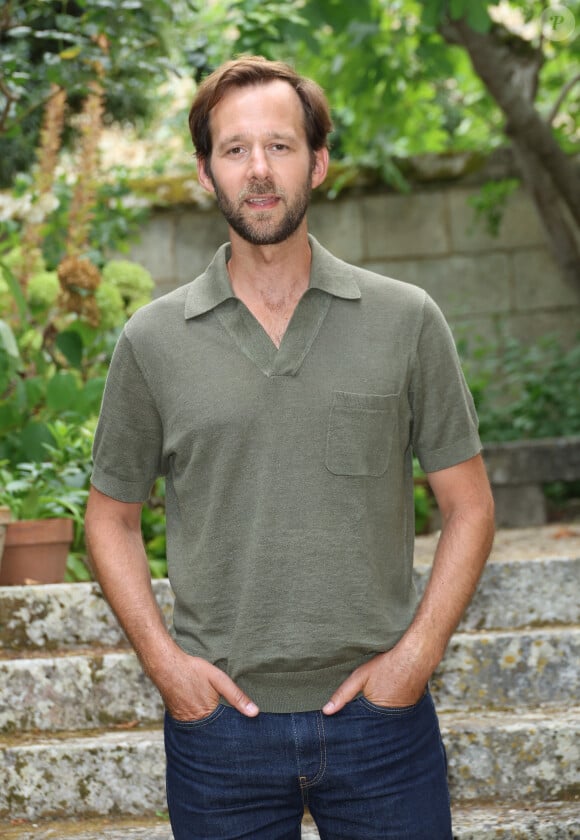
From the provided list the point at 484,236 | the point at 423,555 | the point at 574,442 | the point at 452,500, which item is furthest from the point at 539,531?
the point at 452,500

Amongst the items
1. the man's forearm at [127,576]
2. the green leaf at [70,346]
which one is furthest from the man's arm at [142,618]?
the green leaf at [70,346]

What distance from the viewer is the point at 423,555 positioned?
4.05 meters

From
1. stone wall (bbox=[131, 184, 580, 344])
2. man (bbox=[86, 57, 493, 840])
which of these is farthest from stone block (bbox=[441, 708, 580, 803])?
stone wall (bbox=[131, 184, 580, 344])

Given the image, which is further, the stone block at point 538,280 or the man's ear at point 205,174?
the stone block at point 538,280

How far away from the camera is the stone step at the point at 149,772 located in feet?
9.33

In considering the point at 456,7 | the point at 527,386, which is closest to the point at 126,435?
the point at 456,7

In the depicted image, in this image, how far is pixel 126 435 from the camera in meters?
1.89

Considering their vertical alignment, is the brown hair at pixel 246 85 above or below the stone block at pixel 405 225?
below

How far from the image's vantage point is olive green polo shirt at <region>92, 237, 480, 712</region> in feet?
5.71

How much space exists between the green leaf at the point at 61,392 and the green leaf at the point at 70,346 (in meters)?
0.19

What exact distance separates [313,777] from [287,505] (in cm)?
43

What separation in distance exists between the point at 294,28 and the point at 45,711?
3.08 meters

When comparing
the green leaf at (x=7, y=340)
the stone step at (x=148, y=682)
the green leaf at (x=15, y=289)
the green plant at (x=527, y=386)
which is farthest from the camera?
the green plant at (x=527, y=386)

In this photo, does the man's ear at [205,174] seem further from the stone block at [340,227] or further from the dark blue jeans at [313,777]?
the stone block at [340,227]
